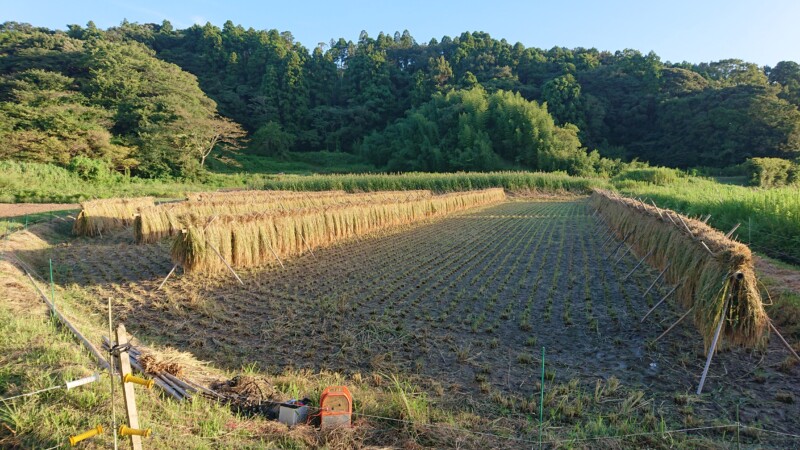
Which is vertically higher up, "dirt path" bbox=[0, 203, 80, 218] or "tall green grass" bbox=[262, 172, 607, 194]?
"tall green grass" bbox=[262, 172, 607, 194]

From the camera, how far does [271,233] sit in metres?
10.5

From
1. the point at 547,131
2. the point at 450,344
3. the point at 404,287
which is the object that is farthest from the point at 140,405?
the point at 547,131

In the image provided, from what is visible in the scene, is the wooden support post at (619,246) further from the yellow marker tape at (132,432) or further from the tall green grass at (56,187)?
the tall green grass at (56,187)

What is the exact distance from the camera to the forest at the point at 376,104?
1355 inches

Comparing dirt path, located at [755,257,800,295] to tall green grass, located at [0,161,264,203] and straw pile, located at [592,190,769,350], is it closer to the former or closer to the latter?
straw pile, located at [592,190,769,350]

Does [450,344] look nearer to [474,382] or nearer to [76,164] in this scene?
[474,382]

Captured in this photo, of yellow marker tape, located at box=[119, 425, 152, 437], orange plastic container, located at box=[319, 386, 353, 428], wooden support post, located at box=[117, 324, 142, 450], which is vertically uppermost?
wooden support post, located at box=[117, 324, 142, 450]

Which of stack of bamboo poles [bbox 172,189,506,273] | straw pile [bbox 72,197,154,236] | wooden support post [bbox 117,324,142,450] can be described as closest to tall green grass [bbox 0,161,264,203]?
straw pile [bbox 72,197,154,236]

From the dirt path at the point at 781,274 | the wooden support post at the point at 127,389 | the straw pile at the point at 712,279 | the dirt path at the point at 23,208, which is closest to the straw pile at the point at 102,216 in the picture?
the dirt path at the point at 23,208

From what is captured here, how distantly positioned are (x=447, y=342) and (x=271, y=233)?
6.24 metres

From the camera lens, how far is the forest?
34.4 meters

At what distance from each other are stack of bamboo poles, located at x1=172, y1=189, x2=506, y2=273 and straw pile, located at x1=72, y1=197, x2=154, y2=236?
5.68m

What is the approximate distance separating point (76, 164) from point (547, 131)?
4154 centimetres

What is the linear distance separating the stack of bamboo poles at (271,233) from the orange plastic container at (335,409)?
233 inches
